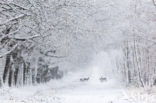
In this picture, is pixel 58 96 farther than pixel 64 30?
A: Yes

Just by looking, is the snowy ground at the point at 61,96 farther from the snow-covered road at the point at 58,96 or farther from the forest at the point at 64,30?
the forest at the point at 64,30

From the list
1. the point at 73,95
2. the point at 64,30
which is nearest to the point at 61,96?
the point at 73,95

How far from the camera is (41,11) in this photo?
13922 millimetres

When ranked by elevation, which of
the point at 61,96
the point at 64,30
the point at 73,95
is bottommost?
the point at 73,95

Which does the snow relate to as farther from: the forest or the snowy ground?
the forest

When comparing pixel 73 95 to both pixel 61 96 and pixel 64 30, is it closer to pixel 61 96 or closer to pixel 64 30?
pixel 61 96

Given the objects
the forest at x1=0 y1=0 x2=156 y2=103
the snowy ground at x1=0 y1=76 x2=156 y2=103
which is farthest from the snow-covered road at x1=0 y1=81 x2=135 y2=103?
the forest at x1=0 y1=0 x2=156 y2=103

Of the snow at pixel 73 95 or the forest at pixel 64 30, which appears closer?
the forest at pixel 64 30

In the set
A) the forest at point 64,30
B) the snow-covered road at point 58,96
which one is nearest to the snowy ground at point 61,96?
the snow-covered road at point 58,96

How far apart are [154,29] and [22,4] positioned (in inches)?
827

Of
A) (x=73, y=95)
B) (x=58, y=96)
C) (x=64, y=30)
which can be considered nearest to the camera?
(x=64, y=30)

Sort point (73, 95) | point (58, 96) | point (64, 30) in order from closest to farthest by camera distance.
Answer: point (64, 30)
point (58, 96)
point (73, 95)

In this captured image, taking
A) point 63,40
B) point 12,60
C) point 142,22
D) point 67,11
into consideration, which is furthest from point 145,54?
point 67,11

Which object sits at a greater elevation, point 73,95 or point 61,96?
point 61,96
